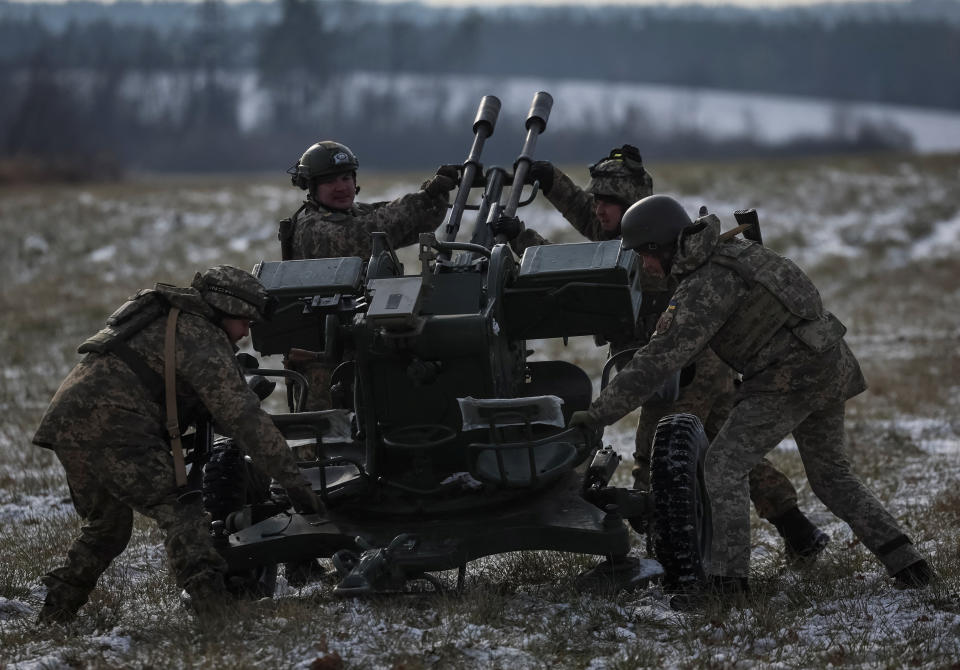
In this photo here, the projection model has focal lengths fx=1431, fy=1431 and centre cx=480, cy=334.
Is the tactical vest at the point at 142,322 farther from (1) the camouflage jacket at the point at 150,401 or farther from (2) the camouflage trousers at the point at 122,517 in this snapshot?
(2) the camouflage trousers at the point at 122,517

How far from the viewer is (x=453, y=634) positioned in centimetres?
623

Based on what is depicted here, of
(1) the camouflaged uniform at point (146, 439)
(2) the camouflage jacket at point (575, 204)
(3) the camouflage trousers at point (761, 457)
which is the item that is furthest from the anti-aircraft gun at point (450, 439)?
(2) the camouflage jacket at point (575, 204)

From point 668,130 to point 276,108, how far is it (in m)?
26.8

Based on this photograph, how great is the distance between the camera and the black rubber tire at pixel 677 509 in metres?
6.89

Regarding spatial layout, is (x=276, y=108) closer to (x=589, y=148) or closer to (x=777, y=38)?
(x=589, y=148)

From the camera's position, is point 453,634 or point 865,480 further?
point 865,480

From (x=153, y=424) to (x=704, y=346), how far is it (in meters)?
2.72

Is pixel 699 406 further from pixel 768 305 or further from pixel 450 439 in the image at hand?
pixel 450 439

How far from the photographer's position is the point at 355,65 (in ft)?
381

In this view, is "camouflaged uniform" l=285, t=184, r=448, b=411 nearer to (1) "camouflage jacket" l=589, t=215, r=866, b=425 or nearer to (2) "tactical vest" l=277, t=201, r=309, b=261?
(2) "tactical vest" l=277, t=201, r=309, b=261

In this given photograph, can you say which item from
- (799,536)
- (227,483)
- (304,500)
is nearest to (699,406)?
(799,536)

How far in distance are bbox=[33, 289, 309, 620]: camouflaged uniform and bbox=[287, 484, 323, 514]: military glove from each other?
134mm

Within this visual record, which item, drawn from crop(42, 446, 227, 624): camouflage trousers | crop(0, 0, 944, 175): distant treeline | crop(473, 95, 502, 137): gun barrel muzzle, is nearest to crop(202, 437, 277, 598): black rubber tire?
crop(42, 446, 227, 624): camouflage trousers

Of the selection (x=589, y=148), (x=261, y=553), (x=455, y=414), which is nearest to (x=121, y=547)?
(x=261, y=553)
